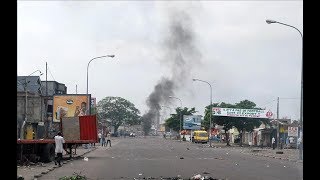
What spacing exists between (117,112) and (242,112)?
3476 inches

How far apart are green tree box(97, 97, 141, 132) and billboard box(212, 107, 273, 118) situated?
84340 millimetres

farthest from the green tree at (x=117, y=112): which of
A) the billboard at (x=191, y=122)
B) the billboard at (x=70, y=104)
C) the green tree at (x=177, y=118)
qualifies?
the billboard at (x=70, y=104)

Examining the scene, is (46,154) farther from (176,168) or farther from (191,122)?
(191,122)

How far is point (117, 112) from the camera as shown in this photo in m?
156

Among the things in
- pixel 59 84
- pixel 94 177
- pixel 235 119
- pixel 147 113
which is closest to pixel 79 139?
pixel 94 177

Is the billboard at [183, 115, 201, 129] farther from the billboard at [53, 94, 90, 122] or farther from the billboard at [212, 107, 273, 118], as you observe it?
the billboard at [53, 94, 90, 122]

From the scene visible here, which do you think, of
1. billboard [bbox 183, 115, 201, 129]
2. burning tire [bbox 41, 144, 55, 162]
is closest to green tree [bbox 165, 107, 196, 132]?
billboard [bbox 183, 115, 201, 129]

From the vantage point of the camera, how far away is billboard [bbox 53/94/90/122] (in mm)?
48719
